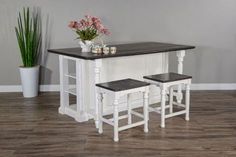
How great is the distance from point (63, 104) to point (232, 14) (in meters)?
2.94

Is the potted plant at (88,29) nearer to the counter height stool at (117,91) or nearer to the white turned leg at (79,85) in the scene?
the white turned leg at (79,85)

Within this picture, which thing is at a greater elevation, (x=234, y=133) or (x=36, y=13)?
(x=36, y=13)

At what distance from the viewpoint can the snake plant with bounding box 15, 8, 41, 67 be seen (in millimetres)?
4434

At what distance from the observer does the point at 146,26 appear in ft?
15.8

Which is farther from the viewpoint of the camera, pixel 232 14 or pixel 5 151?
pixel 232 14

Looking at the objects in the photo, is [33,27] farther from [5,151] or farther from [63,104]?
[5,151]

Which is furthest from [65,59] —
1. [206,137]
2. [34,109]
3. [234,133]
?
[234,133]

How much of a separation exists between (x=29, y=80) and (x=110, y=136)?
1.91 metres

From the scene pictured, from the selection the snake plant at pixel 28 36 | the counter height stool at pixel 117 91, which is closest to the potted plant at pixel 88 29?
the counter height stool at pixel 117 91

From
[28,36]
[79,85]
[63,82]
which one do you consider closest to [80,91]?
[79,85]

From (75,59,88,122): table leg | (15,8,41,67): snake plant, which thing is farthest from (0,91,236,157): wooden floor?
(15,8,41,67): snake plant

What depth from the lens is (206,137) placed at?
305 cm

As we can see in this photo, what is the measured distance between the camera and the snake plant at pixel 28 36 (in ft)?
14.5

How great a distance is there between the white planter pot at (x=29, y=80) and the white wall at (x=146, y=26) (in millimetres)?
337
